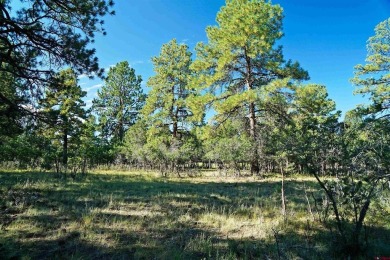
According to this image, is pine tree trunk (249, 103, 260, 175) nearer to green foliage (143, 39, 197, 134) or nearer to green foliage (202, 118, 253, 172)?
green foliage (202, 118, 253, 172)

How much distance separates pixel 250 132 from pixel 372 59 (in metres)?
10.9

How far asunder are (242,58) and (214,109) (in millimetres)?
4124

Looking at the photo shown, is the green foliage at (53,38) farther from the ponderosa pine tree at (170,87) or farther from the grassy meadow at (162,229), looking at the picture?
the ponderosa pine tree at (170,87)

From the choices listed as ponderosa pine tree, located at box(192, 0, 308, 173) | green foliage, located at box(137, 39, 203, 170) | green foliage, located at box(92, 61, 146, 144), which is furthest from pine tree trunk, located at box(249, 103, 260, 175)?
green foliage, located at box(92, 61, 146, 144)

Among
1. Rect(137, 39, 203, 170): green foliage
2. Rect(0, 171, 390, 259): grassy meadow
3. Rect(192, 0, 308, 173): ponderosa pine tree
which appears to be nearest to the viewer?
Rect(0, 171, 390, 259): grassy meadow

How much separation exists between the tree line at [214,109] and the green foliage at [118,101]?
0.14 metres

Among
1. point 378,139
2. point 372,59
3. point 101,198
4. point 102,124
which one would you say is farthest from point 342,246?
point 102,124

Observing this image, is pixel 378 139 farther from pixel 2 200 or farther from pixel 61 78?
pixel 2 200

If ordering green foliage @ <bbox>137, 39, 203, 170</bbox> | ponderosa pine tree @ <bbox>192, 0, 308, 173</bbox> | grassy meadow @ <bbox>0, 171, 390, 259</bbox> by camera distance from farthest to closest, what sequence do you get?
1. green foliage @ <bbox>137, 39, 203, 170</bbox>
2. ponderosa pine tree @ <bbox>192, 0, 308, 173</bbox>
3. grassy meadow @ <bbox>0, 171, 390, 259</bbox>

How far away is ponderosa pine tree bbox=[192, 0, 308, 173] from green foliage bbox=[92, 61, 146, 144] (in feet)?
65.7

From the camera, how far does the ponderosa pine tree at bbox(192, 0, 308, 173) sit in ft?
53.6

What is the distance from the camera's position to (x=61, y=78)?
717cm

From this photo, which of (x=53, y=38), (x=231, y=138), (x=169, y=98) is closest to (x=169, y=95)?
(x=169, y=98)

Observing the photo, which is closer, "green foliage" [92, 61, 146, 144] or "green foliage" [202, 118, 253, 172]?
"green foliage" [202, 118, 253, 172]
